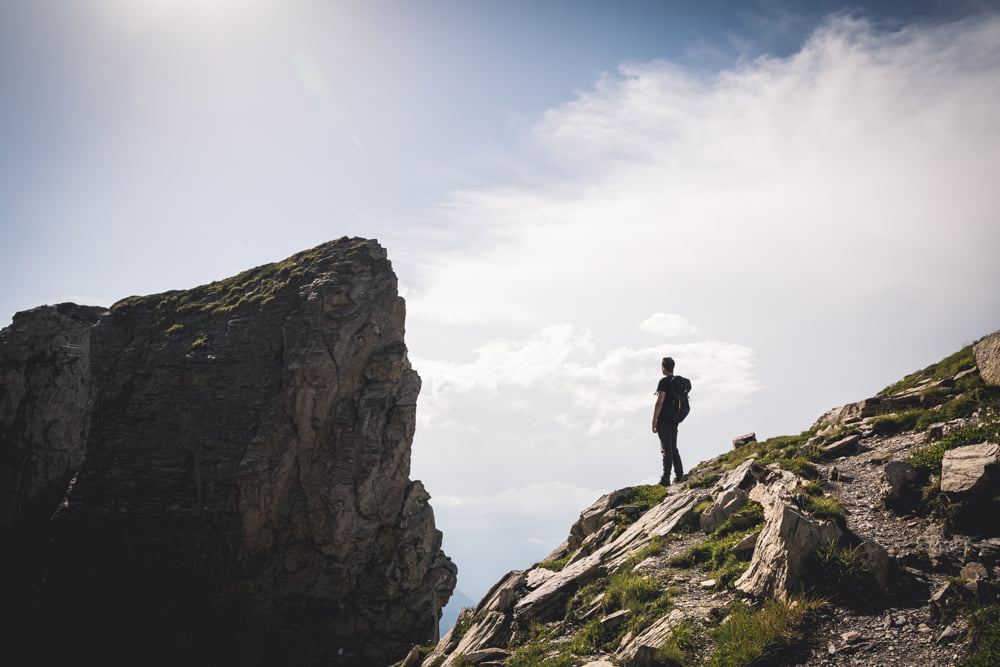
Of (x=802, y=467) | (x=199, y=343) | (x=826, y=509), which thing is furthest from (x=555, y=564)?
(x=199, y=343)

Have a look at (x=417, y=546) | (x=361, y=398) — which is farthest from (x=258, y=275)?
(x=417, y=546)

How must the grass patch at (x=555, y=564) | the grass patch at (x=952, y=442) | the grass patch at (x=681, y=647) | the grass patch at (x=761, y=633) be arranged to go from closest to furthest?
the grass patch at (x=761, y=633)
the grass patch at (x=681, y=647)
the grass patch at (x=952, y=442)
the grass patch at (x=555, y=564)

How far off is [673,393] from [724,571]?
9.30 metres

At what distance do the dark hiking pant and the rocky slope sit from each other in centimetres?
253

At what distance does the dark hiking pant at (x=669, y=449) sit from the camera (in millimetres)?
21719

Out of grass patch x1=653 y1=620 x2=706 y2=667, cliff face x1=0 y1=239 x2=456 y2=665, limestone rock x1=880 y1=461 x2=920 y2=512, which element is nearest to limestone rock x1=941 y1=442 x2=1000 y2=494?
limestone rock x1=880 y1=461 x2=920 y2=512

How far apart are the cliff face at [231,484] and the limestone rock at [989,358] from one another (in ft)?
135

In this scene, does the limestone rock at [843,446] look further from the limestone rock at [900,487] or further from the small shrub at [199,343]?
the small shrub at [199,343]

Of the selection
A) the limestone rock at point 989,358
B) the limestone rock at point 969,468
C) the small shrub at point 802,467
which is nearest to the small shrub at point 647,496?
the small shrub at point 802,467

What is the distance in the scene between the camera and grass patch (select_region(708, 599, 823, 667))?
32.3 ft

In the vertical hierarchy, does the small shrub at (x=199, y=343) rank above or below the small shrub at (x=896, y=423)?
above

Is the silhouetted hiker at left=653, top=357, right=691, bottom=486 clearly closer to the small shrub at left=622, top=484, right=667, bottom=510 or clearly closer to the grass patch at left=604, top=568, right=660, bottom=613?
the small shrub at left=622, top=484, right=667, bottom=510

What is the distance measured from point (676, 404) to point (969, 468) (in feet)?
34.5

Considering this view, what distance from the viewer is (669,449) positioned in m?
22.4
